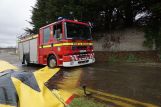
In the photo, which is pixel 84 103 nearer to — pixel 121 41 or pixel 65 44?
pixel 65 44

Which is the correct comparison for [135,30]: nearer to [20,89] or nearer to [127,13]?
[127,13]

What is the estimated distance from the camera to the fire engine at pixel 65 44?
14727 millimetres

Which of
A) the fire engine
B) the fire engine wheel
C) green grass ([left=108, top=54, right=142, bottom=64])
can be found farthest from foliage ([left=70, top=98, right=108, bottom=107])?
green grass ([left=108, top=54, right=142, bottom=64])

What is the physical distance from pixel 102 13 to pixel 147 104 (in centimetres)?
1524

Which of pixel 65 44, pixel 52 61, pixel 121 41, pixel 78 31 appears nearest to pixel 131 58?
pixel 121 41

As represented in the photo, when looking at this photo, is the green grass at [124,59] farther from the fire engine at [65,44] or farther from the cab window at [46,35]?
the cab window at [46,35]

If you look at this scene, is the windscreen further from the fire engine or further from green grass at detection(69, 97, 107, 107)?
green grass at detection(69, 97, 107, 107)

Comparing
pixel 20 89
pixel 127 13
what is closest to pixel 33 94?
pixel 20 89

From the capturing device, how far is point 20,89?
316cm

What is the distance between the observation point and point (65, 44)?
14672 millimetres

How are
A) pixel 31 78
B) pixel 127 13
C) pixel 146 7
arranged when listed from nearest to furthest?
pixel 31 78 → pixel 146 7 → pixel 127 13

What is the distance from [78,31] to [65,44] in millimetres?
1281

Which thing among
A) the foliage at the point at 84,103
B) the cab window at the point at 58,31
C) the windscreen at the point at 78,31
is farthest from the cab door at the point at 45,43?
the foliage at the point at 84,103

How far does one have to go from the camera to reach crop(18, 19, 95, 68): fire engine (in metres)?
14.7
